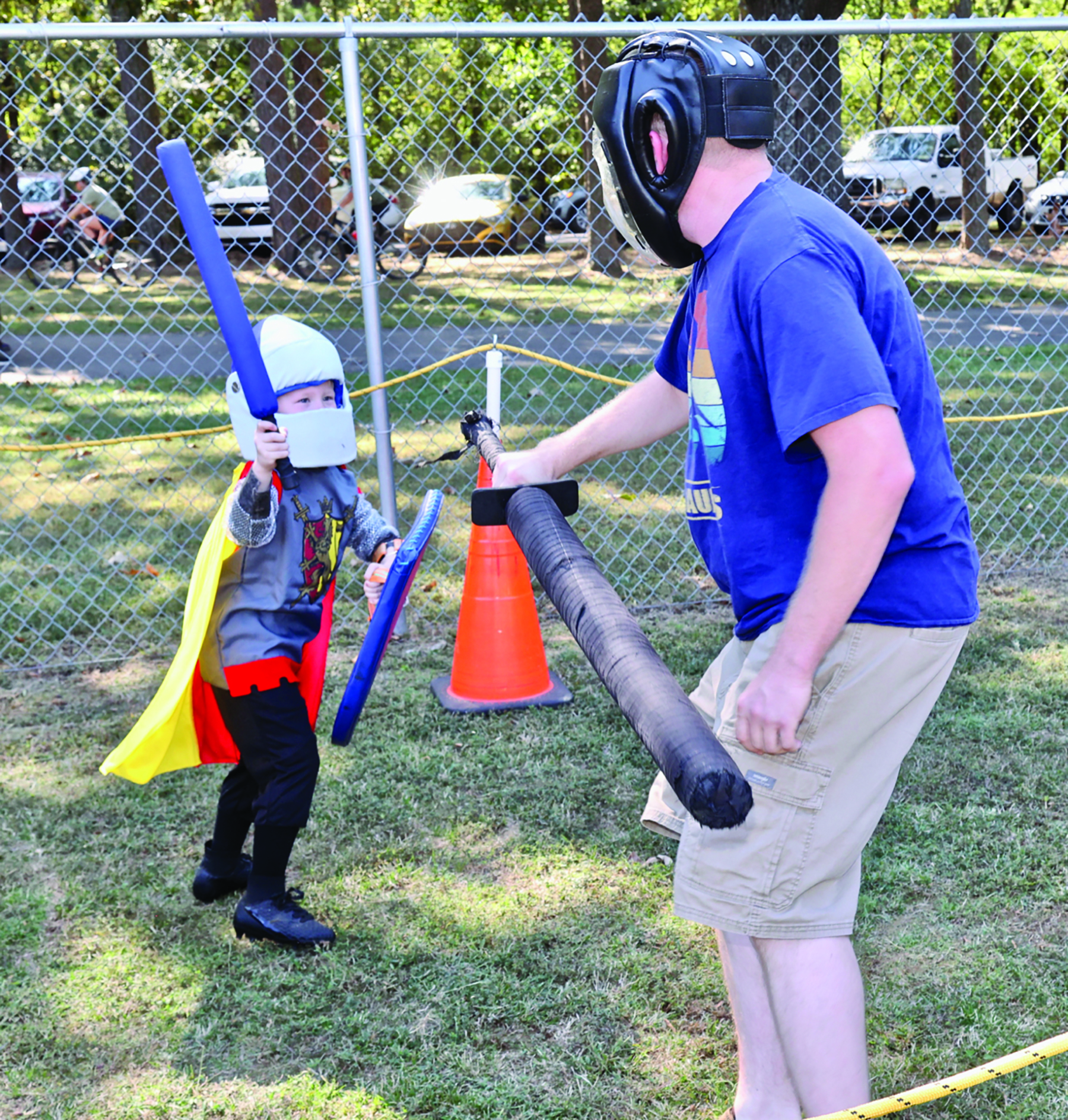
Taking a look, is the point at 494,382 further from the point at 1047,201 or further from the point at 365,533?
the point at 1047,201

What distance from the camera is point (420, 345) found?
11734 millimetres

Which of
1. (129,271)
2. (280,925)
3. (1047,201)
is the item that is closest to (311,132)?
(129,271)

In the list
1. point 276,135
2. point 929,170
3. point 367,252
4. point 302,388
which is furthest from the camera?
point 929,170

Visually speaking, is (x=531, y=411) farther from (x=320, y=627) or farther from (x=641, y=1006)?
(x=641, y=1006)

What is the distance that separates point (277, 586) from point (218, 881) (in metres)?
0.86

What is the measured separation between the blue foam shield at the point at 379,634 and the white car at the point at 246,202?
14.6 meters

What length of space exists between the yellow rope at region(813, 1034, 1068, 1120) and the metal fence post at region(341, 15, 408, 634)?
3.30 metres

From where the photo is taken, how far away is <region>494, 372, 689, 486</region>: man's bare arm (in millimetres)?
2334

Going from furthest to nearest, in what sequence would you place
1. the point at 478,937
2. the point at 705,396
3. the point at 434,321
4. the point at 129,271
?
the point at 129,271 → the point at 434,321 → the point at 478,937 → the point at 705,396

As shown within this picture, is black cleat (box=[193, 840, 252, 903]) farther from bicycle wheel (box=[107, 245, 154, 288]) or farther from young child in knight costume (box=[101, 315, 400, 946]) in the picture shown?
bicycle wheel (box=[107, 245, 154, 288])

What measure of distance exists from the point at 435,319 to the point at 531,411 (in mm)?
4575

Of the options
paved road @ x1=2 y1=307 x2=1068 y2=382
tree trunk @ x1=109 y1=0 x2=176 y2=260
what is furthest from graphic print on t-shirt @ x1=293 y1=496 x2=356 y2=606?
tree trunk @ x1=109 y1=0 x2=176 y2=260

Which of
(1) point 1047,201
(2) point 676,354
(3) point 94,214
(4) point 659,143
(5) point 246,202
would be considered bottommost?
(5) point 246,202

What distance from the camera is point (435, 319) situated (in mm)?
13086
